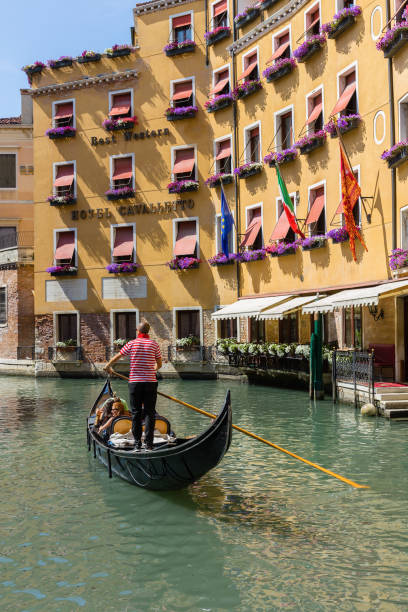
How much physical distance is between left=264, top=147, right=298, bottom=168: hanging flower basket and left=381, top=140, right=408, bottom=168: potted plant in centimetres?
526

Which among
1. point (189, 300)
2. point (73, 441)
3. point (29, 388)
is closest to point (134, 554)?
point (73, 441)

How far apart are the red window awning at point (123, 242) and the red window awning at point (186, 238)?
194 cm

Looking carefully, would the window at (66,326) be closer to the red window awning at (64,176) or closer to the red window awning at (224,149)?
the red window awning at (64,176)

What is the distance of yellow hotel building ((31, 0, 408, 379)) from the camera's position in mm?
17875

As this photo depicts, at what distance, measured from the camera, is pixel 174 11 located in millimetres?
27453

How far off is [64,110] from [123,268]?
721 cm

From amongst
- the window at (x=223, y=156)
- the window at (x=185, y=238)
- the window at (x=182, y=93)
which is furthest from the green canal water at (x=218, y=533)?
the window at (x=182, y=93)

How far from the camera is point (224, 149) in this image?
25.8 m

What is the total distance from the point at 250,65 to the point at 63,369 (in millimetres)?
13104

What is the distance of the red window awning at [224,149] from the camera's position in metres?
25.5

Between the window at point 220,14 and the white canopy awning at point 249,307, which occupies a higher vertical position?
the window at point 220,14

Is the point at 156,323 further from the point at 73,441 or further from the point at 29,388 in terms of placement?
the point at 73,441

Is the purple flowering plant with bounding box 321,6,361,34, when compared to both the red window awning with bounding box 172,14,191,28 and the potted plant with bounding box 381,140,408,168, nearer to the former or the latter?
the potted plant with bounding box 381,140,408,168

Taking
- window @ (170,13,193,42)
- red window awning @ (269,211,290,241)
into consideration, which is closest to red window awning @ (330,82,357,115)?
red window awning @ (269,211,290,241)
